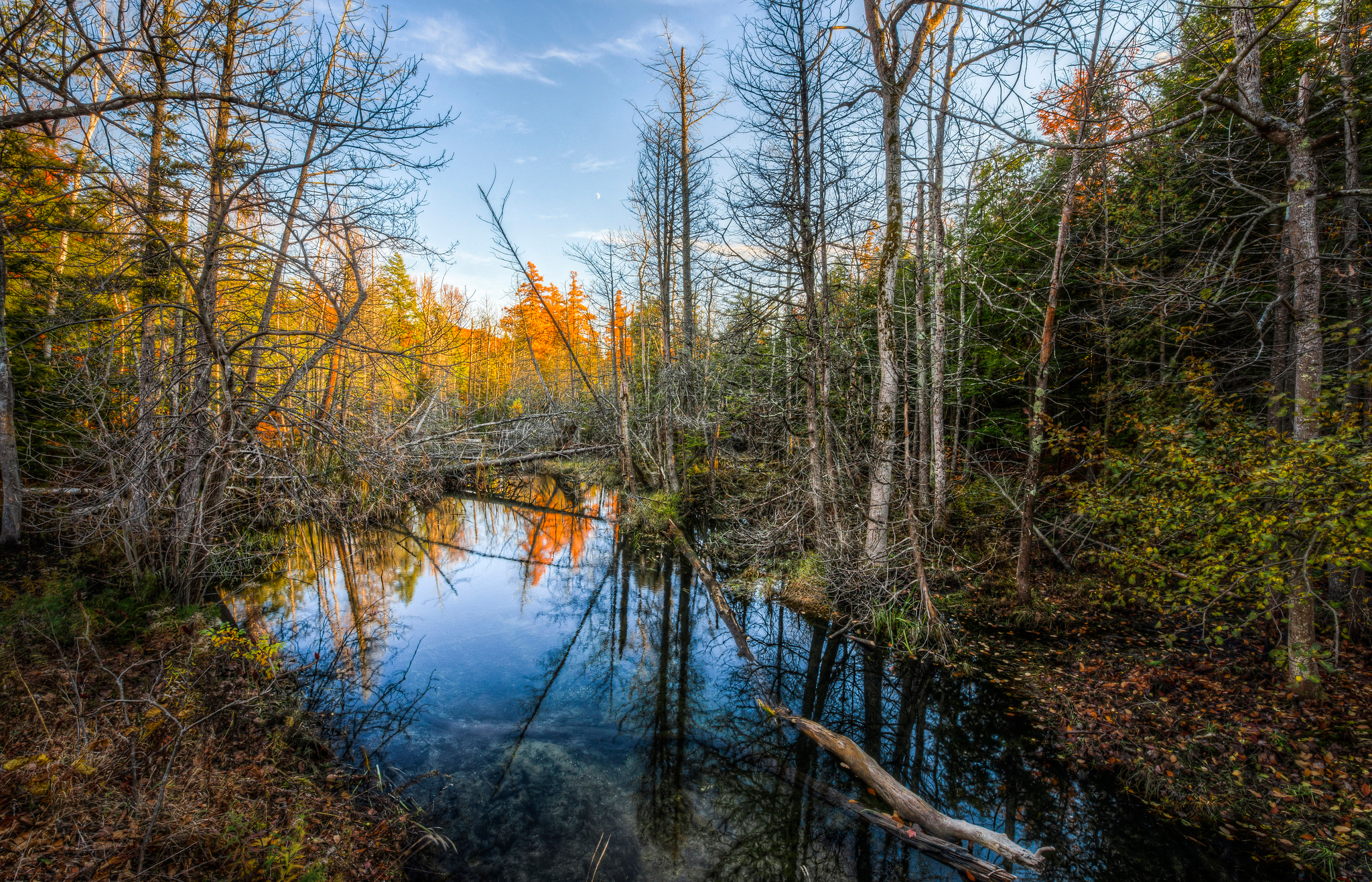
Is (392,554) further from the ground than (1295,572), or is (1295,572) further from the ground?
(1295,572)

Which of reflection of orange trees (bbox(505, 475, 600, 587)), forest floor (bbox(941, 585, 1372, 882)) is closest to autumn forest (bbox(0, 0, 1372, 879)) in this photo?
forest floor (bbox(941, 585, 1372, 882))

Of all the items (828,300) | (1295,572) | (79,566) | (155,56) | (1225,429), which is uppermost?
(155,56)

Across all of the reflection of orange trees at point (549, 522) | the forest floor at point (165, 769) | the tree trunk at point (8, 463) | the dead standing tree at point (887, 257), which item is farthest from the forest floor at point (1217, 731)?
the tree trunk at point (8, 463)

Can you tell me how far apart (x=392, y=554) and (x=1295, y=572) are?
1439 cm

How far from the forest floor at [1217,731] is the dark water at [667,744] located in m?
0.32

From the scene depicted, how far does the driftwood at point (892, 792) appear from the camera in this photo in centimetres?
348

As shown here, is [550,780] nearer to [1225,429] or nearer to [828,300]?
[828,300]

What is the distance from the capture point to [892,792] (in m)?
4.18

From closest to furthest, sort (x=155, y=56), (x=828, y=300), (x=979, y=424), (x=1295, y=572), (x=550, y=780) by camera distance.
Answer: (x=155, y=56), (x=1295, y=572), (x=550, y=780), (x=828, y=300), (x=979, y=424)

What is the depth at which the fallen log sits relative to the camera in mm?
3510

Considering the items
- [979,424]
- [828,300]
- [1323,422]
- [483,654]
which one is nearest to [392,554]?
[483,654]

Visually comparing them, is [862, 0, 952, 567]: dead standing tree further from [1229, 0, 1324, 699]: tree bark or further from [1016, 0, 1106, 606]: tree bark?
[1229, 0, 1324, 699]: tree bark

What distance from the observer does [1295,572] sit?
4.43m

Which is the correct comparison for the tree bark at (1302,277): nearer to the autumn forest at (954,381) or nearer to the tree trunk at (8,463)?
the autumn forest at (954,381)
